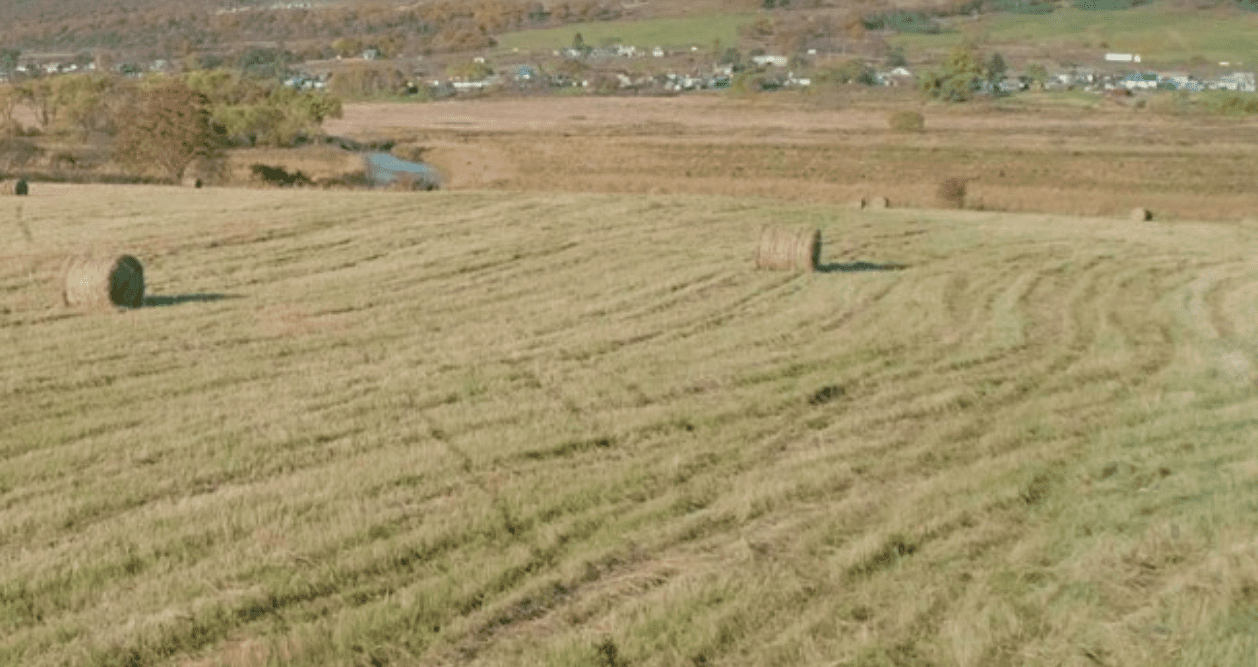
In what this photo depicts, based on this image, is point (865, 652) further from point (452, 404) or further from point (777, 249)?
point (777, 249)

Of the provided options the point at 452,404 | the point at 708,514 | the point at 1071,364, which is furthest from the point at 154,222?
the point at 708,514

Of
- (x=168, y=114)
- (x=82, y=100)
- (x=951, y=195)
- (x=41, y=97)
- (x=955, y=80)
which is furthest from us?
(x=955, y=80)

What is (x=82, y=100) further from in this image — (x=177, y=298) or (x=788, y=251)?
(x=788, y=251)

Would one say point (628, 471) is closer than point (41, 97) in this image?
Yes

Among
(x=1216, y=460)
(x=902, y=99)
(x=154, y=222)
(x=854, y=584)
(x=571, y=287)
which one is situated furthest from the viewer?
(x=902, y=99)

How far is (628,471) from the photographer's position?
11.8m

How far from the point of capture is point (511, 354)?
17266 mm

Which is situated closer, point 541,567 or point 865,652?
point 865,652

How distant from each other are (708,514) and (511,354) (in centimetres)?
707

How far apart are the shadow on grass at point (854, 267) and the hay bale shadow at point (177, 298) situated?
429 inches

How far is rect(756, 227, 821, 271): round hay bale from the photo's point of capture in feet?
81.7

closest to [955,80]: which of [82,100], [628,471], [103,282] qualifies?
[82,100]

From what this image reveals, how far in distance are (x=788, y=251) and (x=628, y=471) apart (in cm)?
1373

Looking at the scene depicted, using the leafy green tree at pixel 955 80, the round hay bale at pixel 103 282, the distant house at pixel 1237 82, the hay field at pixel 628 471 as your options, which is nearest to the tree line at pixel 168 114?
the hay field at pixel 628 471
